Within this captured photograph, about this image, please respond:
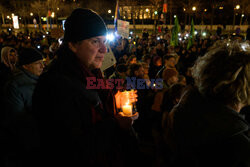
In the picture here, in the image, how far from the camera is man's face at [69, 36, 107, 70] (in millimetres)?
1538

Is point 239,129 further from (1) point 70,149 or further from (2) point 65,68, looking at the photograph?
(2) point 65,68

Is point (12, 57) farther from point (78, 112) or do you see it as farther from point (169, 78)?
point (78, 112)

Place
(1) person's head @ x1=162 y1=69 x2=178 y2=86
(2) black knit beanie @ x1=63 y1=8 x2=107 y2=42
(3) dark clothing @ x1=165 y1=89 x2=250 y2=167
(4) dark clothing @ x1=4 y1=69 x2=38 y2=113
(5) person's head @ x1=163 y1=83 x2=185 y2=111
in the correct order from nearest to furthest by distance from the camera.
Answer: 1. (3) dark clothing @ x1=165 y1=89 x2=250 y2=167
2. (2) black knit beanie @ x1=63 y1=8 x2=107 y2=42
3. (4) dark clothing @ x1=4 y1=69 x2=38 y2=113
4. (5) person's head @ x1=163 y1=83 x2=185 y2=111
5. (1) person's head @ x1=162 y1=69 x2=178 y2=86

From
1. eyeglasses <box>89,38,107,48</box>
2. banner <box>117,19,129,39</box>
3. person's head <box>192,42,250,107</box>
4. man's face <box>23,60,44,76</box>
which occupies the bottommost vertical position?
man's face <box>23,60,44,76</box>

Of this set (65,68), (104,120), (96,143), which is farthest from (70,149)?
(65,68)

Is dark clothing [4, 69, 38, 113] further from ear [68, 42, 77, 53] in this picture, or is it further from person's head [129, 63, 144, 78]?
person's head [129, 63, 144, 78]

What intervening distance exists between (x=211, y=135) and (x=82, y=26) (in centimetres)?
122

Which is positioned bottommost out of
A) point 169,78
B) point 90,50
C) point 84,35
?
point 169,78

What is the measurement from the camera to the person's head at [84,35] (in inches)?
60.1

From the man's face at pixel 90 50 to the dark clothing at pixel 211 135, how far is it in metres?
0.84

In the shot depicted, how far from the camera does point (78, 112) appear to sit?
1.29m

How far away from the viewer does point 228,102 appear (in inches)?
48.4

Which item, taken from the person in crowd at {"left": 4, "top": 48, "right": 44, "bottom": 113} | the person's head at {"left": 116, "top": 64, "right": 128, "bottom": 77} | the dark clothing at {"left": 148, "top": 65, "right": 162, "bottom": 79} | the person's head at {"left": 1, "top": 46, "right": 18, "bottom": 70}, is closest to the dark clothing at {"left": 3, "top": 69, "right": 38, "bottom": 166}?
the person in crowd at {"left": 4, "top": 48, "right": 44, "bottom": 113}

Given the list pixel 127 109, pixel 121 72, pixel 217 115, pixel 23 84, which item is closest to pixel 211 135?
pixel 217 115
